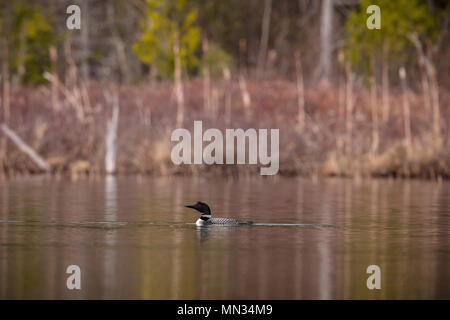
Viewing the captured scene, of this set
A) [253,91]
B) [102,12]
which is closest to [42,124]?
[253,91]

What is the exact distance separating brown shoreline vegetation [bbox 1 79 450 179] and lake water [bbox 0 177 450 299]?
479cm

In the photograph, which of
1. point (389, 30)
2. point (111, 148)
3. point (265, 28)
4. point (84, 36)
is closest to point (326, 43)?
point (265, 28)

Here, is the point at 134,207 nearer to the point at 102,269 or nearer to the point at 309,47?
the point at 102,269

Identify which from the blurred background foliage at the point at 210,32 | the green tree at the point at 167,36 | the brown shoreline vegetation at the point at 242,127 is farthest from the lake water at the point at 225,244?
the green tree at the point at 167,36

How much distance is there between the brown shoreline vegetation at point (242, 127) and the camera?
84.1 feet

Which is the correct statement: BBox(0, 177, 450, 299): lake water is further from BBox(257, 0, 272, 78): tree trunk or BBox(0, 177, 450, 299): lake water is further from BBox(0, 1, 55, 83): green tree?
BBox(257, 0, 272, 78): tree trunk

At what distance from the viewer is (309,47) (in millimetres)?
45125

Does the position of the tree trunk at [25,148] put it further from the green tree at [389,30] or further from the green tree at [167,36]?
the green tree at [389,30]

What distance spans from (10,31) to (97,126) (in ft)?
37.5

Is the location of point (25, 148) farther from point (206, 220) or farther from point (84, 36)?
point (84, 36)

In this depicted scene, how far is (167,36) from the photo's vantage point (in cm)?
3741

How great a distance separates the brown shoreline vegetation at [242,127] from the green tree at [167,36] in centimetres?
673

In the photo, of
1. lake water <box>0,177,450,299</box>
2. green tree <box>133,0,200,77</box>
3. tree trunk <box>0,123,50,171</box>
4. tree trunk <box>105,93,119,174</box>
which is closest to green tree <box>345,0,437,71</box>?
green tree <box>133,0,200,77</box>

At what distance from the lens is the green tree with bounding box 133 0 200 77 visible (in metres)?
36.9
